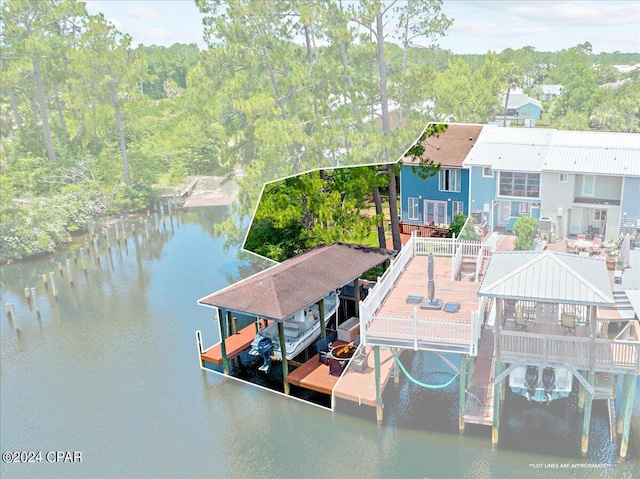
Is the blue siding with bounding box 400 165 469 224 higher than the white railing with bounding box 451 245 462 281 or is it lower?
higher

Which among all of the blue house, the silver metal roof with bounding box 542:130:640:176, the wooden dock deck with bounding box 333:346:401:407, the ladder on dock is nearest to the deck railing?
the ladder on dock

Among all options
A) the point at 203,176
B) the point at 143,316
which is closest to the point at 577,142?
the point at 203,176

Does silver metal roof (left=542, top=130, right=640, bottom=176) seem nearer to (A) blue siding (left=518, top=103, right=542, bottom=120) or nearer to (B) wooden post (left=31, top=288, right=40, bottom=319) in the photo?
(A) blue siding (left=518, top=103, right=542, bottom=120)

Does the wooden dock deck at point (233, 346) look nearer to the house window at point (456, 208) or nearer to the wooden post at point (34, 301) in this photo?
the wooden post at point (34, 301)

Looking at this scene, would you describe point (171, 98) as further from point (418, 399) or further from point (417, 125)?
point (418, 399)

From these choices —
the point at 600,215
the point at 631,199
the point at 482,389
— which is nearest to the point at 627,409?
the point at 482,389

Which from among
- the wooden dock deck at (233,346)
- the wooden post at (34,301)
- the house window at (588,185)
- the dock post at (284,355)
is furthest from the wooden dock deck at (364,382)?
the wooden post at (34,301)
